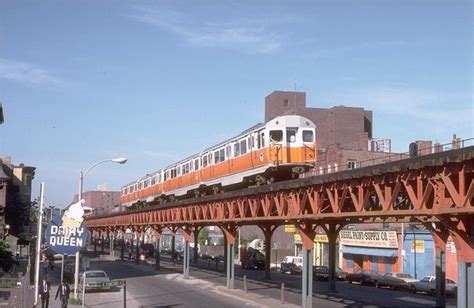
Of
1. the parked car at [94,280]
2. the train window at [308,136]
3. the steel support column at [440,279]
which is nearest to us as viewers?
the steel support column at [440,279]

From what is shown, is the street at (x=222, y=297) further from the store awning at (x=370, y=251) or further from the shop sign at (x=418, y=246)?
the store awning at (x=370, y=251)

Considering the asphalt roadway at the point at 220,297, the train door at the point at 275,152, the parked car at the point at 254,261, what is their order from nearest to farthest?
the asphalt roadway at the point at 220,297 < the train door at the point at 275,152 < the parked car at the point at 254,261

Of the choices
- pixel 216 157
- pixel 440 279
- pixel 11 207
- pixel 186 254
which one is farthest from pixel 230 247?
pixel 11 207

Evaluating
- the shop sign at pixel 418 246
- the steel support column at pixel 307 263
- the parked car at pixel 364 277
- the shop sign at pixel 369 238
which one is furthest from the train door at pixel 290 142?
the shop sign at pixel 369 238

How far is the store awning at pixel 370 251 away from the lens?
199 feet

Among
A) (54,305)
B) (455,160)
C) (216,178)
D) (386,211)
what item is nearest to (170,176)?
(216,178)

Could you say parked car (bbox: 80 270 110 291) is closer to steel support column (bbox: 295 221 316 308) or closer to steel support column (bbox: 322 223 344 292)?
steel support column (bbox: 295 221 316 308)

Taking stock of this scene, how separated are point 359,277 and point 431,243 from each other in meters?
6.95

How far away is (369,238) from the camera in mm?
64188

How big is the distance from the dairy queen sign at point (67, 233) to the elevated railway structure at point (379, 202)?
9.94 meters

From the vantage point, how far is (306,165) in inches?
1364

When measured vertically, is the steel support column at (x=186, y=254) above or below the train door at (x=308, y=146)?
below

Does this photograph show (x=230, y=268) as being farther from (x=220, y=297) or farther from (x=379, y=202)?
(x=379, y=202)

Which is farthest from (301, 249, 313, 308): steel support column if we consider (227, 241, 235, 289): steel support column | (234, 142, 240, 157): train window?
(227, 241, 235, 289): steel support column
